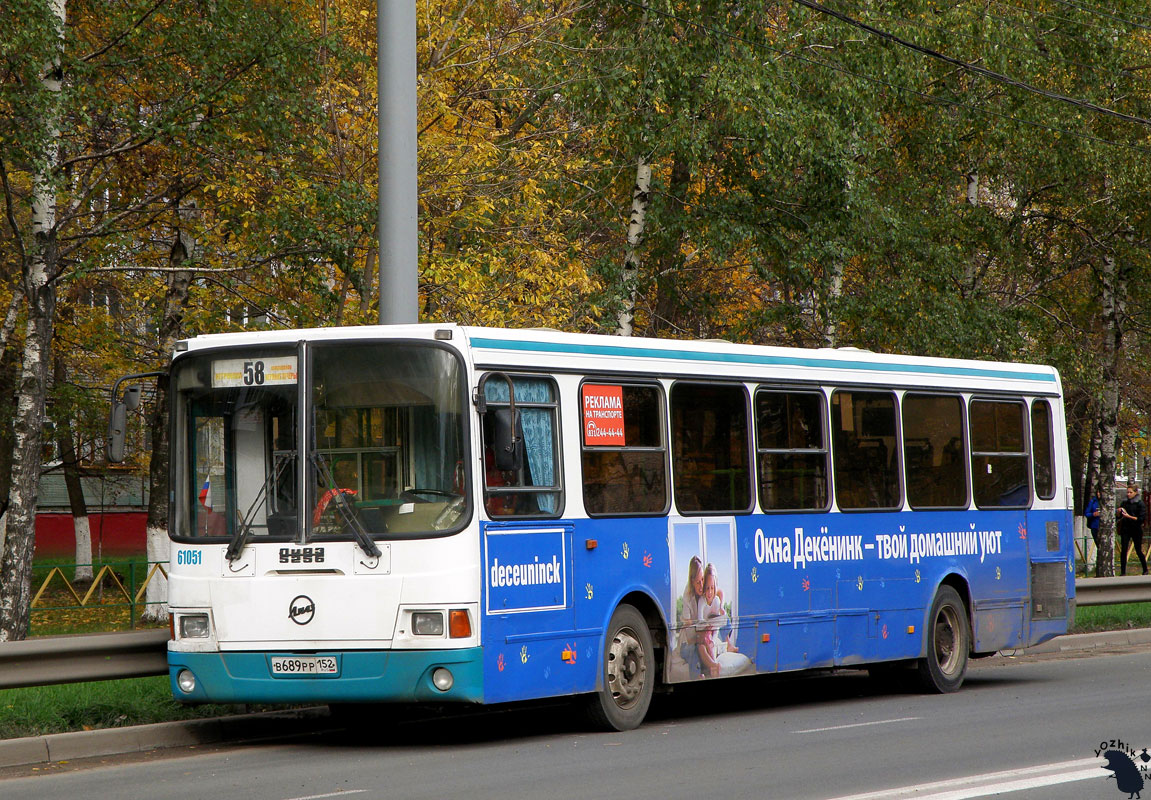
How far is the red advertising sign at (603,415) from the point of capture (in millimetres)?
11844

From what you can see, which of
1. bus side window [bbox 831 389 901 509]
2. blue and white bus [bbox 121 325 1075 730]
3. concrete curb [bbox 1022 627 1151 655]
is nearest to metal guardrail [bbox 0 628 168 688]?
blue and white bus [bbox 121 325 1075 730]

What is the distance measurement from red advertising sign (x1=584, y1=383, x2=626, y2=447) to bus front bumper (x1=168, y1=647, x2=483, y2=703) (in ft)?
6.88

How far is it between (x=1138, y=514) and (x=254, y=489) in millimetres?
25675

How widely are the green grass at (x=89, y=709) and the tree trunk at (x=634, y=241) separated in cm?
1232

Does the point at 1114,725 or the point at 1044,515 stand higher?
the point at 1044,515

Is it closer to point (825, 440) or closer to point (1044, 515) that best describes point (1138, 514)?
point (1044, 515)

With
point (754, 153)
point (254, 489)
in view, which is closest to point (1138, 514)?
point (754, 153)

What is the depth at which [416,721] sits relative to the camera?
1306 centimetres

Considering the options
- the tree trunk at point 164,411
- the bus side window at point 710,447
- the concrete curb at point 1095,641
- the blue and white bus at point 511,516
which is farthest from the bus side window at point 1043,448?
the tree trunk at point 164,411

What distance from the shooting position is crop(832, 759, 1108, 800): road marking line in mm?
8242

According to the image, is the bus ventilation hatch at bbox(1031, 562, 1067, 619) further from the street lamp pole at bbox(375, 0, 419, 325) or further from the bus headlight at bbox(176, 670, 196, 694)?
the bus headlight at bbox(176, 670, 196, 694)

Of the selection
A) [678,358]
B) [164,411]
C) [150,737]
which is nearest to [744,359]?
[678,358]

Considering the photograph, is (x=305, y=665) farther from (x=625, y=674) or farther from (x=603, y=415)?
(x=603, y=415)

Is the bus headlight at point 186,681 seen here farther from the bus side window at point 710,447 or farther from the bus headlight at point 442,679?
the bus side window at point 710,447
